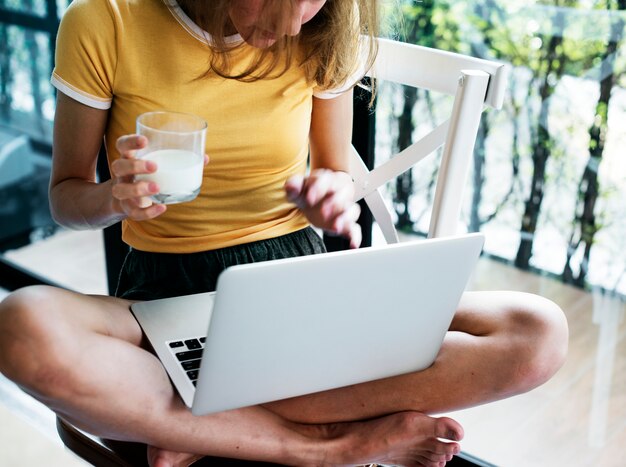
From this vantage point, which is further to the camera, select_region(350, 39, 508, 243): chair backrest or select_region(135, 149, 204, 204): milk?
select_region(350, 39, 508, 243): chair backrest

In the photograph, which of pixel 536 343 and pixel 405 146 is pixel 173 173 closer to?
pixel 536 343

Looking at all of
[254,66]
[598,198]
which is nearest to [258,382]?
[254,66]

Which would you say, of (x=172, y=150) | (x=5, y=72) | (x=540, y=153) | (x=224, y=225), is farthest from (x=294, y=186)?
(x=5, y=72)

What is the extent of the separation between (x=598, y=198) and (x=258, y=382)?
842 millimetres

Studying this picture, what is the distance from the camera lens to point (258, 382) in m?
1.04

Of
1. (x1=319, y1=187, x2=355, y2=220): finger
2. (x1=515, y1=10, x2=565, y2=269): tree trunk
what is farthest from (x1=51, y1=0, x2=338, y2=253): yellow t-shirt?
(x1=515, y1=10, x2=565, y2=269): tree trunk

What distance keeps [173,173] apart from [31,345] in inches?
10.5

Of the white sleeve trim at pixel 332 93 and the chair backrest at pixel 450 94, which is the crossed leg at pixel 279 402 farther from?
the white sleeve trim at pixel 332 93

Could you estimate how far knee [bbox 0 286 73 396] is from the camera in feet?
3.27

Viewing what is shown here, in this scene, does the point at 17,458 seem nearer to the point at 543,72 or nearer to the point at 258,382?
the point at 258,382

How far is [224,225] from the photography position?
1372 millimetres

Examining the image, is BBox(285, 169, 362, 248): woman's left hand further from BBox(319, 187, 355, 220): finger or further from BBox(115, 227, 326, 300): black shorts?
BBox(115, 227, 326, 300): black shorts

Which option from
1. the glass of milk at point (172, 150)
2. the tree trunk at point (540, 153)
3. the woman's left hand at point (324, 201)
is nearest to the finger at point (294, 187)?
the woman's left hand at point (324, 201)

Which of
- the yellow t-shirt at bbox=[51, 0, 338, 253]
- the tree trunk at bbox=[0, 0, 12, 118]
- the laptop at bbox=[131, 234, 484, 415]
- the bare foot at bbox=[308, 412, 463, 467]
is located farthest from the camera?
the tree trunk at bbox=[0, 0, 12, 118]
